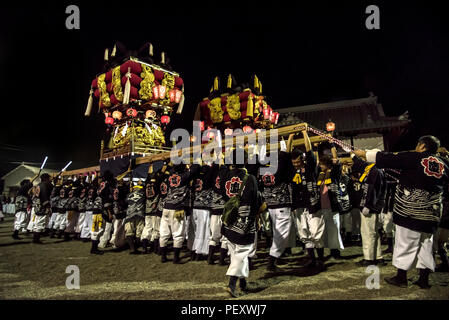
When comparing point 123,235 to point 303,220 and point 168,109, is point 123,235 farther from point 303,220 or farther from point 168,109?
point 168,109

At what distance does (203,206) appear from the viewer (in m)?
5.59

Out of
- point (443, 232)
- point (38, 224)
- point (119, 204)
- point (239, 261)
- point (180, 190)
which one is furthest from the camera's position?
point (38, 224)

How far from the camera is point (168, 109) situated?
11.4 m

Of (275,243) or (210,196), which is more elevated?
(210,196)

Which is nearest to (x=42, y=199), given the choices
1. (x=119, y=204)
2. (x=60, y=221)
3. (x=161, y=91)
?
(x=60, y=221)

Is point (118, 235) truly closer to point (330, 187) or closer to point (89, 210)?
point (89, 210)

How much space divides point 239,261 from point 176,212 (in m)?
2.33

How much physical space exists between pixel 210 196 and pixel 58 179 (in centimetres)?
927

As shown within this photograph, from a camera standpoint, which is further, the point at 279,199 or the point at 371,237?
the point at 279,199

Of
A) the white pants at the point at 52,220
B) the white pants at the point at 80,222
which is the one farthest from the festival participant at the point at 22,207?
the white pants at the point at 80,222

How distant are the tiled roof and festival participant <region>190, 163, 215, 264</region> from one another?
1132 cm

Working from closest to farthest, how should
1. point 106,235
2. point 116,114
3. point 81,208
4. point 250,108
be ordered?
point 106,235 < point 81,208 < point 116,114 < point 250,108
